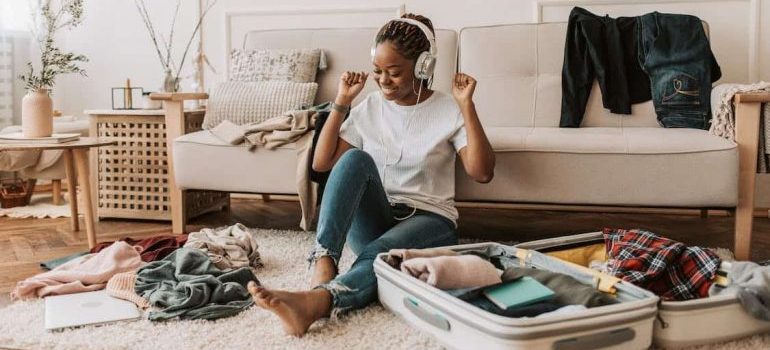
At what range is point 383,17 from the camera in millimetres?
3453

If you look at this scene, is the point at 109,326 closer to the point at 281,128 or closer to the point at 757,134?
Result: the point at 281,128

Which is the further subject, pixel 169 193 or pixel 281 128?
pixel 169 193

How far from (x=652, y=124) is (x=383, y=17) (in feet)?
4.47

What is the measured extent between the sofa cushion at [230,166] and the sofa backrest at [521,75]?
2.74ft

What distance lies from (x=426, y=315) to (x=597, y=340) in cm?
32

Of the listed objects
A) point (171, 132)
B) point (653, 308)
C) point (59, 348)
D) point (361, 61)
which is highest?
point (361, 61)

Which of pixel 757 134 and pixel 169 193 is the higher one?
pixel 757 134

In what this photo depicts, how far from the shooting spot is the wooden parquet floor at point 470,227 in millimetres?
2455

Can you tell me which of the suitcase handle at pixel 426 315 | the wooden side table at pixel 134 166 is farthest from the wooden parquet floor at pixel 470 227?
the suitcase handle at pixel 426 315

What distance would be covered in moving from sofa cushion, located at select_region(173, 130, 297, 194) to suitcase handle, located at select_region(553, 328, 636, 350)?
1.35m

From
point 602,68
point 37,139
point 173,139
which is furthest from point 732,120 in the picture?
point 37,139

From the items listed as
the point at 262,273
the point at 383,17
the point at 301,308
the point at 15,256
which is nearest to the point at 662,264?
the point at 301,308

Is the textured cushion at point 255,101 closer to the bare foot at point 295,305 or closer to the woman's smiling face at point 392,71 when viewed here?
the woman's smiling face at point 392,71

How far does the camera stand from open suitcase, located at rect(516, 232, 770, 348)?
137 cm
